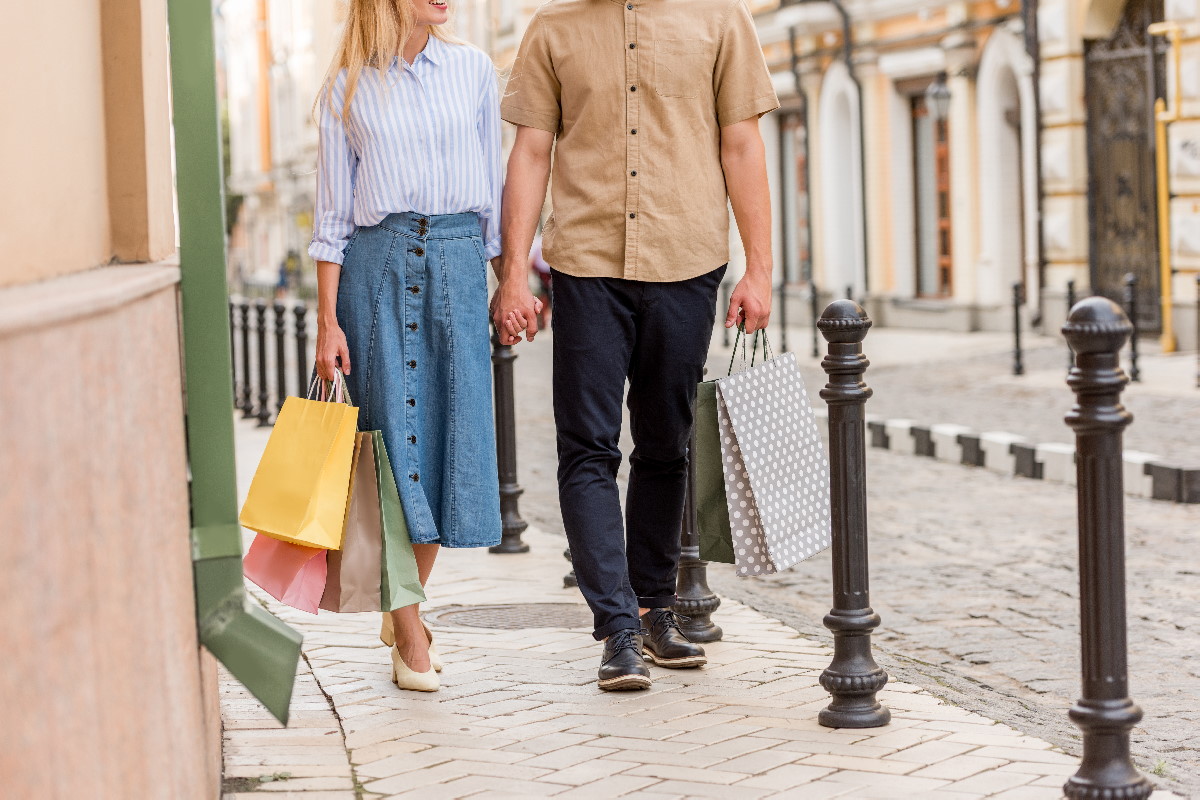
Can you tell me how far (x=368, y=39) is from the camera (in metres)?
4.91

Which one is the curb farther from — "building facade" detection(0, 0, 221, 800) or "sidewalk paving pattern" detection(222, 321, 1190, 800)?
"building facade" detection(0, 0, 221, 800)

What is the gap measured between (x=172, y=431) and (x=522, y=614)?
304 centimetres

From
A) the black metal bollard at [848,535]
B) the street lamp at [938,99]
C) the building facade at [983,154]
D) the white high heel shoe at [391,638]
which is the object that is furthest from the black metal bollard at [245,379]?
the black metal bollard at [848,535]

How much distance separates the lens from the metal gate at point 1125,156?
64.9ft

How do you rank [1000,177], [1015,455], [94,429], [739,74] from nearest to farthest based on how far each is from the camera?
[94,429]
[739,74]
[1015,455]
[1000,177]

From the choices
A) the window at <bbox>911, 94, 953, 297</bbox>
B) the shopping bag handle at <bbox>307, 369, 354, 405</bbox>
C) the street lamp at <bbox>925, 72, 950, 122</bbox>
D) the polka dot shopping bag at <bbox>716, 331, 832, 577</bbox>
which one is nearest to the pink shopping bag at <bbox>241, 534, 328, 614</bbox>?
the shopping bag handle at <bbox>307, 369, 354, 405</bbox>

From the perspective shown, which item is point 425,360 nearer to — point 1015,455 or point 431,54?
point 431,54

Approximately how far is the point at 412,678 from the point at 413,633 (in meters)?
0.12

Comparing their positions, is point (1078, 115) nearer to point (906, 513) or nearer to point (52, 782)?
point (906, 513)

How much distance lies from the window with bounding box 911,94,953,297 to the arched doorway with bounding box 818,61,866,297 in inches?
65.3

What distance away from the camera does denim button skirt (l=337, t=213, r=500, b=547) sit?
4.89 m

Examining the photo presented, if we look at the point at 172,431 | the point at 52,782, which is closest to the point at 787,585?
the point at 172,431

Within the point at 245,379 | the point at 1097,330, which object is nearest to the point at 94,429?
the point at 1097,330

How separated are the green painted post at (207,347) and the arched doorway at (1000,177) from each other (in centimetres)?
1985
